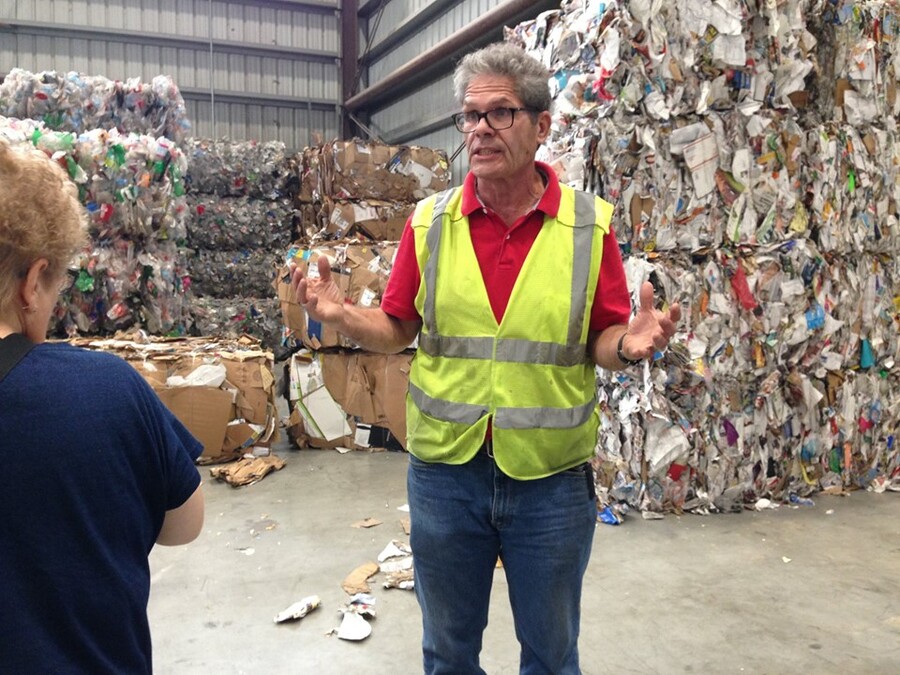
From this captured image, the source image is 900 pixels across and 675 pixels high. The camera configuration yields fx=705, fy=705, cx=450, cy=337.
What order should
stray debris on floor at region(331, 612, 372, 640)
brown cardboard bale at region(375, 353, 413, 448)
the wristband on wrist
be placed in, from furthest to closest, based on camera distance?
1. brown cardboard bale at region(375, 353, 413, 448)
2. stray debris on floor at region(331, 612, 372, 640)
3. the wristband on wrist

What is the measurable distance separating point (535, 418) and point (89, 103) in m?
4.93

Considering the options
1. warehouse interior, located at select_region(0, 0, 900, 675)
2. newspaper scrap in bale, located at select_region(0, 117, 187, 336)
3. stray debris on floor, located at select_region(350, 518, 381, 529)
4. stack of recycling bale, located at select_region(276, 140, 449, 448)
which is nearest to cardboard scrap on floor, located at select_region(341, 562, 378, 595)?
warehouse interior, located at select_region(0, 0, 900, 675)

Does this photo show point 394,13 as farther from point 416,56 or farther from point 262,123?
point 262,123

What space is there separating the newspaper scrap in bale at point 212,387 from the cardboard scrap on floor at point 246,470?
14 centimetres

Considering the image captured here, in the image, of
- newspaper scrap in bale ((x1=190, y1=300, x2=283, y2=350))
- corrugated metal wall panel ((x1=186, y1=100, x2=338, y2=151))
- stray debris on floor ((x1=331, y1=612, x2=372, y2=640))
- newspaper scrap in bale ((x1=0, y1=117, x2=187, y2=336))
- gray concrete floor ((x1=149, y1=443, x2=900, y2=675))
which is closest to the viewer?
gray concrete floor ((x1=149, y1=443, x2=900, y2=675))

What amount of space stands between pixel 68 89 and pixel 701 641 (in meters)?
5.23

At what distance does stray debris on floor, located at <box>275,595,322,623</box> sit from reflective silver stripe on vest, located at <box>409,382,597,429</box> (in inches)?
57.1

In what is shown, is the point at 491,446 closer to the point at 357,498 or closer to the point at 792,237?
the point at 357,498

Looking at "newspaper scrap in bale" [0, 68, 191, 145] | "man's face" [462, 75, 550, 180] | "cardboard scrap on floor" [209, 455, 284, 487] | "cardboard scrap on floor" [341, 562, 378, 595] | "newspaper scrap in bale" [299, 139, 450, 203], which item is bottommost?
"cardboard scrap on floor" [341, 562, 378, 595]

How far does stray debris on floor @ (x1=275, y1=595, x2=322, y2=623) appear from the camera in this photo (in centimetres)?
259

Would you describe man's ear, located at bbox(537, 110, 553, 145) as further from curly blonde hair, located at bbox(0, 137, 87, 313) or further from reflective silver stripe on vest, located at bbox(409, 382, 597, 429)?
curly blonde hair, located at bbox(0, 137, 87, 313)

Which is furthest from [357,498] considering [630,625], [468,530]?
[468,530]

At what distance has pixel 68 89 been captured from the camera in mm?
5012

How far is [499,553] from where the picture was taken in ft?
5.13
